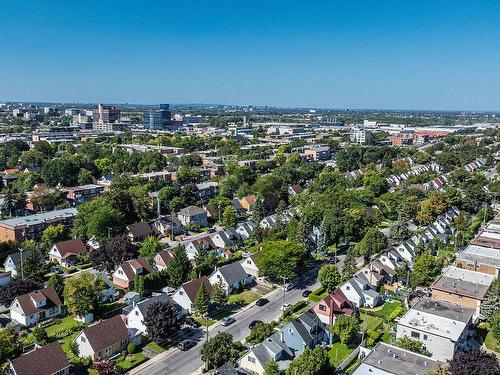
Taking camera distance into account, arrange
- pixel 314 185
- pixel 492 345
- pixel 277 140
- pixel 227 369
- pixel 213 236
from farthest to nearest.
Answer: pixel 277 140
pixel 314 185
pixel 213 236
pixel 492 345
pixel 227 369

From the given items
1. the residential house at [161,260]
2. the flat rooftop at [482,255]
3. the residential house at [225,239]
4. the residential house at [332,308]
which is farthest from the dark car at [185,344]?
the flat rooftop at [482,255]

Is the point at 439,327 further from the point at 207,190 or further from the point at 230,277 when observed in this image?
the point at 207,190

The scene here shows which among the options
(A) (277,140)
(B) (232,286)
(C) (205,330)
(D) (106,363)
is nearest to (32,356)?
(D) (106,363)

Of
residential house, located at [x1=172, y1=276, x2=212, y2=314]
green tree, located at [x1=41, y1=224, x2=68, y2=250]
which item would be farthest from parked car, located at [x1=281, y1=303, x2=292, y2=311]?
green tree, located at [x1=41, y1=224, x2=68, y2=250]

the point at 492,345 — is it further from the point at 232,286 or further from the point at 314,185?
the point at 314,185

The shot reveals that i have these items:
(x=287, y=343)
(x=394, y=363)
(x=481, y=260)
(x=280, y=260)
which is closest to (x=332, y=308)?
(x=287, y=343)

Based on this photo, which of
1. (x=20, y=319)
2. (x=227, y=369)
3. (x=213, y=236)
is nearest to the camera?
(x=227, y=369)

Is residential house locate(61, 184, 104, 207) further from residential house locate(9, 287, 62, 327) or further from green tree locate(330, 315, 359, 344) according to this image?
green tree locate(330, 315, 359, 344)
